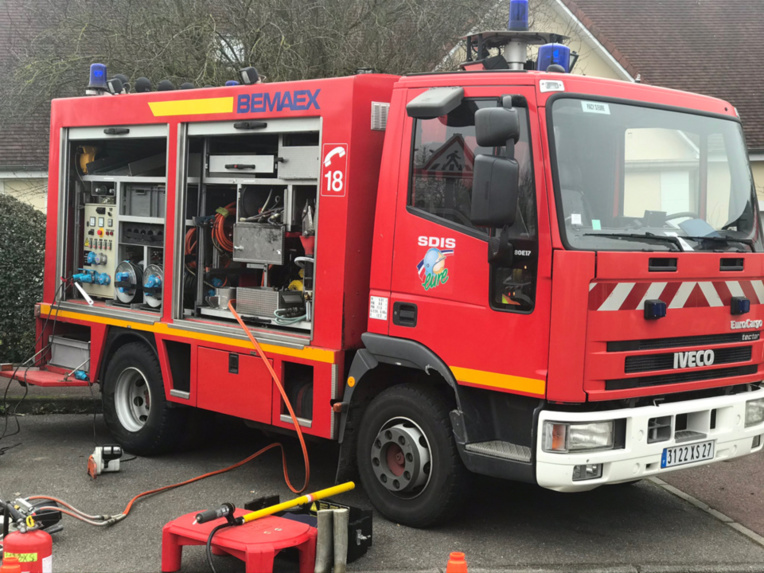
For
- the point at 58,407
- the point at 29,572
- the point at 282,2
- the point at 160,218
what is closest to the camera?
the point at 29,572

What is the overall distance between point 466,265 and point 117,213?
3.98m

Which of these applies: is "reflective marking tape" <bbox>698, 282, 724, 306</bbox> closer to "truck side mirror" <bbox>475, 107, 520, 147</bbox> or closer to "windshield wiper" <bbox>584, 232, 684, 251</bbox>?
"windshield wiper" <bbox>584, 232, 684, 251</bbox>

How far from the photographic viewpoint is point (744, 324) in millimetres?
5727

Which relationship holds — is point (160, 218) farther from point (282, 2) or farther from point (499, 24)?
point (499, 24)

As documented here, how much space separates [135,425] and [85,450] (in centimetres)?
47

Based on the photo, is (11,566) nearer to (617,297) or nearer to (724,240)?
(617,297)

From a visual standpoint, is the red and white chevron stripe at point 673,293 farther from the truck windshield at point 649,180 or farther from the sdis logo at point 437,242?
the sdis logo at point 437,242

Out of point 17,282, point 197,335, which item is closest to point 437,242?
point 197,335

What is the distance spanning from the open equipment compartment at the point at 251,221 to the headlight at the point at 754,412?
112 inches

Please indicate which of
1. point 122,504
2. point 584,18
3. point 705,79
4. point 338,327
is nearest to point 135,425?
point 122,504

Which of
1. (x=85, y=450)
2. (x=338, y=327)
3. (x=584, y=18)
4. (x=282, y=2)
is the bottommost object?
(x=85, y=450)

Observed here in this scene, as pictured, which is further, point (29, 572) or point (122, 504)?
point (122, 504)

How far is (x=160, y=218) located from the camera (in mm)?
7789

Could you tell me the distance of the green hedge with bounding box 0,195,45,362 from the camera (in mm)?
11164
